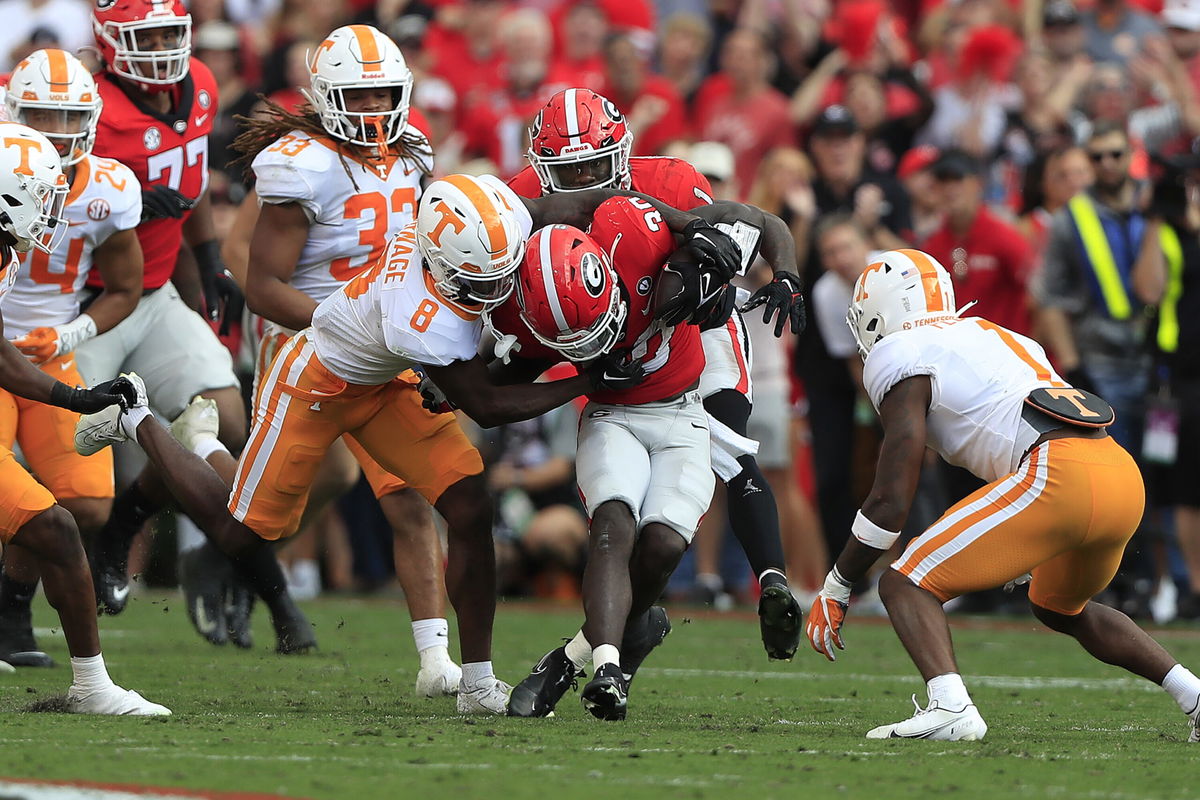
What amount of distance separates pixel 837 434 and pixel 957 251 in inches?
46.7

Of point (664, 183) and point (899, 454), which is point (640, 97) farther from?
point (899, 454)

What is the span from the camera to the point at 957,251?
1018cm

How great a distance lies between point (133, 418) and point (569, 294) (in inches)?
62.8

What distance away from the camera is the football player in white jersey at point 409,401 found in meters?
5.57

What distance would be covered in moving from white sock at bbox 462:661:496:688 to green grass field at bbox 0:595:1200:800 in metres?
0.15

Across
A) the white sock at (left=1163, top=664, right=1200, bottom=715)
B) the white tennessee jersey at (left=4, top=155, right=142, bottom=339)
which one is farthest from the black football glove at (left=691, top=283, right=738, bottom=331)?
the white tennessee jersey at (left=4, top=155, right=142, bottom=339)

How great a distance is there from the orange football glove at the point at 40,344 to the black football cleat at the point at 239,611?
1757 millimetres

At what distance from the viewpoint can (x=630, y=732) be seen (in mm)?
5453

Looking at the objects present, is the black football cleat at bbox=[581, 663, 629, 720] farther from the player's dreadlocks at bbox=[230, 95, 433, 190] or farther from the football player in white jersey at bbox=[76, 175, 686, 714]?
the player's dreadlocks at bbox=[230, 95, 433, 190]

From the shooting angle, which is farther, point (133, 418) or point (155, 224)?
point (155, 224)

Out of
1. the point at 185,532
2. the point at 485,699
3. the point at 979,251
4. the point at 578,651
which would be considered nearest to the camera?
the point at 578,651

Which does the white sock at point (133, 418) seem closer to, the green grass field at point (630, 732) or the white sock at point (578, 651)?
the green grass field at point (630, 732)

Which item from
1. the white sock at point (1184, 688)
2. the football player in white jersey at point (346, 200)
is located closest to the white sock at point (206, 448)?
the football player in white jersey at point (346, 200)

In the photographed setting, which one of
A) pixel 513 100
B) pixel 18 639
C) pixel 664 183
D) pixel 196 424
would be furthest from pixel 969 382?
pixel 513 100
